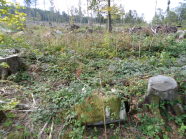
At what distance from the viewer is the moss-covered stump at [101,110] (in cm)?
173

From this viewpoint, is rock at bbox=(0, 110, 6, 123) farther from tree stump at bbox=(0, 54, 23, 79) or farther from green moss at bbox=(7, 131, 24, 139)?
tree stump at bbox=(0, 54, 23, 79)

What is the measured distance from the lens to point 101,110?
5.77 feet

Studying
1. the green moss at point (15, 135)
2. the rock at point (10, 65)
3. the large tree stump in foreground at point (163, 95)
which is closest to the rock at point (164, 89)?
the large tree stump in foreground at point (163, 95)

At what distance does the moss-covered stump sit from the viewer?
1726 mm

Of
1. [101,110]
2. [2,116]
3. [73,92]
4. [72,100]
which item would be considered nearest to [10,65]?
[2,116]

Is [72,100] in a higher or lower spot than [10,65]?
lower

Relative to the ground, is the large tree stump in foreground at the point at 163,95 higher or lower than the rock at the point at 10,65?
lower

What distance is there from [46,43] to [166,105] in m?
5.21

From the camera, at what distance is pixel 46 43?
5.36 meters

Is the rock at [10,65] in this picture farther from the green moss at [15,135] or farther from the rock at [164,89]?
the rock at [164,89]

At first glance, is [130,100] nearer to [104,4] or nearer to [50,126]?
[50,126]

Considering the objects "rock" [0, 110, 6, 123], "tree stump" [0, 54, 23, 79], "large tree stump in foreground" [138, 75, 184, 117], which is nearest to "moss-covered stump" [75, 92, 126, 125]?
"large tree stump in foreground" [138, 75, 184, 117]

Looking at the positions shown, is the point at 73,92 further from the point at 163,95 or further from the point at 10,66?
the point at 10,66

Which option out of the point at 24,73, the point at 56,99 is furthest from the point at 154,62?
the point at 24,73
